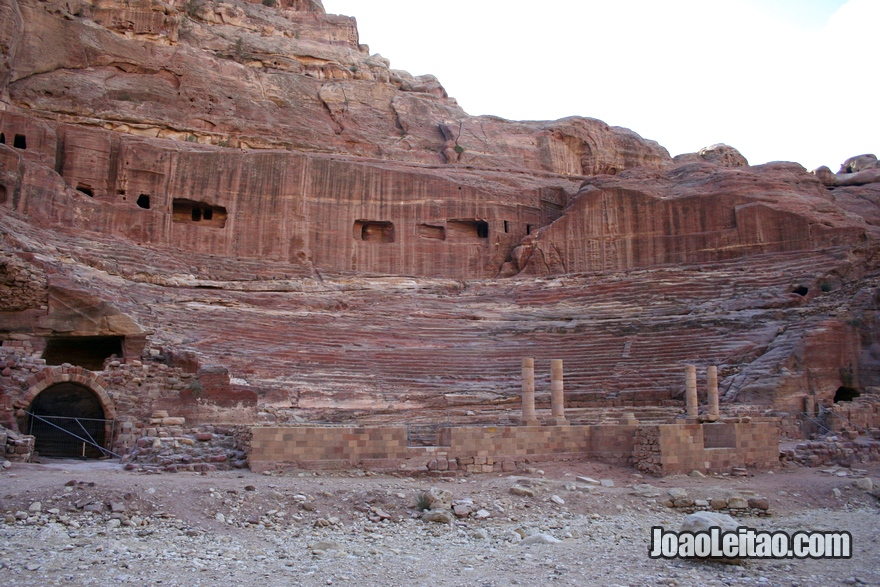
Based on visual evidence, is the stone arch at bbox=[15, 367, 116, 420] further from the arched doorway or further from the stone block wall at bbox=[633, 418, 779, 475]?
the stone block wall at bbox=[633, 418, 779, 475]

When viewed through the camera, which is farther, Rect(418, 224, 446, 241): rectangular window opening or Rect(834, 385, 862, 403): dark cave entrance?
Rect(418, 224, 446, 241): rectangular window opening

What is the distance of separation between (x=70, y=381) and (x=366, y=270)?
51.6 ft

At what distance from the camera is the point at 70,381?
15.0 metres

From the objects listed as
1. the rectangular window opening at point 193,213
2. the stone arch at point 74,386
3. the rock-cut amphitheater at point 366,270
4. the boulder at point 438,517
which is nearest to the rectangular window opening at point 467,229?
the rock-cut amphitheater at point 366,270

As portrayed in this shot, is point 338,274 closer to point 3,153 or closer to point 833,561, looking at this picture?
point 3,153

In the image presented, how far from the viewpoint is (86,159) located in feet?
87.4

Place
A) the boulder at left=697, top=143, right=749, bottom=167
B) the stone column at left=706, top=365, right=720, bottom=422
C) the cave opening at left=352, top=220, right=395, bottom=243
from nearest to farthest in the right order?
the stone column at left=706, top=365, right=720, bottom=422 < the cave opening at left=352, top=220, right=395, bottom=243 < the boulder at left=697, top=143, right=749, bottom=167

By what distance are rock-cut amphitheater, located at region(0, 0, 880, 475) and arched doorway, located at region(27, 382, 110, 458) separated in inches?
2.9

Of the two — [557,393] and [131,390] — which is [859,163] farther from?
[131,390]

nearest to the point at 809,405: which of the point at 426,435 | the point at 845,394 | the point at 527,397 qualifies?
the point at 845,394

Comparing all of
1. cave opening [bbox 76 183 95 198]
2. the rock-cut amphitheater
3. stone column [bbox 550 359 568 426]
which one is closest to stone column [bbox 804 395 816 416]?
the rock-cut amphitheater

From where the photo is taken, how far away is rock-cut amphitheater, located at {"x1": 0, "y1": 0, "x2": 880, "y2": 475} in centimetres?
1523

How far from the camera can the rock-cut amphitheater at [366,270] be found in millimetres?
15234

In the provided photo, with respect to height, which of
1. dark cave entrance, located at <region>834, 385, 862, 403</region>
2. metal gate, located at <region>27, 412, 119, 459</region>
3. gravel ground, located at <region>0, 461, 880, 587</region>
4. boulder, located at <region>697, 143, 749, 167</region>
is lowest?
gravel ground, located at <region>0, 461, 880, 587</region>
